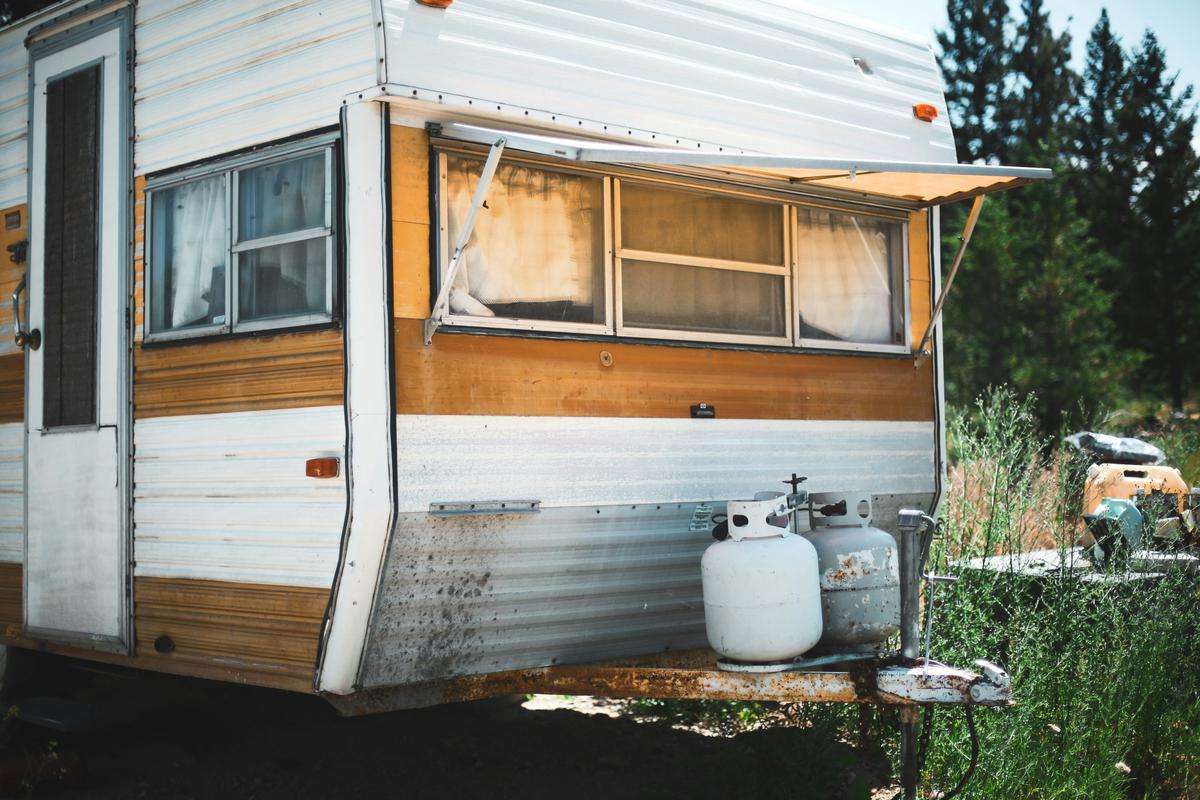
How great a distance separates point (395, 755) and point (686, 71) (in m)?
3.35

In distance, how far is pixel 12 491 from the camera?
5426 millimetres

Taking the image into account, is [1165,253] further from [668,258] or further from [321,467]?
[321,467]

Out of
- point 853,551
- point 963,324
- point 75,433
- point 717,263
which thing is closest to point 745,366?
point 717,263

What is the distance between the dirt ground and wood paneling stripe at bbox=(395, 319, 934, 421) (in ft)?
4.80

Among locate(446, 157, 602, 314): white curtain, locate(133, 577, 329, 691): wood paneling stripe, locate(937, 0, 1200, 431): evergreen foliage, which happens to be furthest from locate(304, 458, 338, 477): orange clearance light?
locate(937, 0, 1200, 431): evergreen foliage

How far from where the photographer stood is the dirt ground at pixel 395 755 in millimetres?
5008

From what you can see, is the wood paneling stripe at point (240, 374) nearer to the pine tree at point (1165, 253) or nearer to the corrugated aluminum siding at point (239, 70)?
the corrugated aluminum siding at point (239, 70)

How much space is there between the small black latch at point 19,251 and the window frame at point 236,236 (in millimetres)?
943

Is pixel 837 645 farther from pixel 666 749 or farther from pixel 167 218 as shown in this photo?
pixel 167 218

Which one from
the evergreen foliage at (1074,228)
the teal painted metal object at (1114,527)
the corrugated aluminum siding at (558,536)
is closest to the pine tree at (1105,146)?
the evergreen foliage at (1074,228)

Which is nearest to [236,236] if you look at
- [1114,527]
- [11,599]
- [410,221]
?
[410,221]

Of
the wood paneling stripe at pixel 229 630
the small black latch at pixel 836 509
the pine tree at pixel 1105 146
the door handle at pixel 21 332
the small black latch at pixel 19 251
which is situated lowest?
the wood paneling stripe at pixel 229 630

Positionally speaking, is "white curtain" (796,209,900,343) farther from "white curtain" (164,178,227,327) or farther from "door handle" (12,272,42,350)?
"door handle" (12,272,42,350)

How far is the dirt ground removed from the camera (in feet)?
16.4
